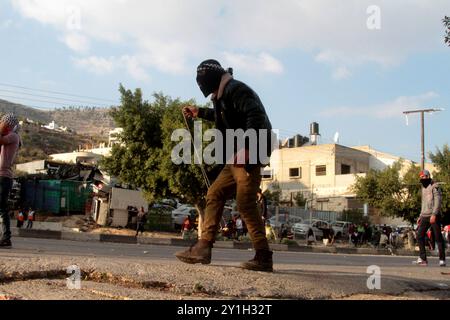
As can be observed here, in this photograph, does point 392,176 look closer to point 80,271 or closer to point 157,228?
point 157,228

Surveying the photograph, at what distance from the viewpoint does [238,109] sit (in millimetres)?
4629

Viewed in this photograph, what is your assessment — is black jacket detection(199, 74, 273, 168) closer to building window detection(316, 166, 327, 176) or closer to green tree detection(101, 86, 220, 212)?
green tree detection(101, 86, 220, 212)

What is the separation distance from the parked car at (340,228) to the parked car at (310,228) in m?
1.97

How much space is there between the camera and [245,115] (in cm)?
460

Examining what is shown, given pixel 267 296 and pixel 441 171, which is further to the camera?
pixel 441 171

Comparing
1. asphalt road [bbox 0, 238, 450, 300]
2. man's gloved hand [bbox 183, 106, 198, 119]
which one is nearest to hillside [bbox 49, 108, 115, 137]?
man's gloved hand [bbox 183, 106, 198, 119]

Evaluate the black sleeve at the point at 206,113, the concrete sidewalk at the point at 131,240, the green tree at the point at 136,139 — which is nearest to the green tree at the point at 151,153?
the green tree at the point at 136,139

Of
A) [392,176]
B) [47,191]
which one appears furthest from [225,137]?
[392,176]

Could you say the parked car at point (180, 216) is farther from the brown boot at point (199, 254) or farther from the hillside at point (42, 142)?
the hillside at point (42, 142)

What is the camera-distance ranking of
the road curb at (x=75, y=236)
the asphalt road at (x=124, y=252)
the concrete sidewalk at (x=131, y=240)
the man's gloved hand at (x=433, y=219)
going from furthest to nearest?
the road curb at (x=75, y=236) → the concrete sidewalk at (x=131, y=240) → the man's gloved hand at (x=433, y=219) → the asphalt road at (x=124, y=252)

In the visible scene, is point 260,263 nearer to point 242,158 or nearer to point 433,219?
point 242,158

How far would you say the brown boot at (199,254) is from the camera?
Result: 4.75 metres

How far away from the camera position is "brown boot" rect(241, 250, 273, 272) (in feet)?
15.6
